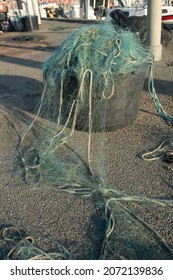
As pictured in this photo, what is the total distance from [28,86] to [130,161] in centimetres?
376

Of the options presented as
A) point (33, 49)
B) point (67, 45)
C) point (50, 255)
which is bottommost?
point (50, 255)

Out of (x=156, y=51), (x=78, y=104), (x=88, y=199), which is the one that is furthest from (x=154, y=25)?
(x=88, y=199)

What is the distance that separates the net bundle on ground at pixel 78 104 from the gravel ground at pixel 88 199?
119 mm

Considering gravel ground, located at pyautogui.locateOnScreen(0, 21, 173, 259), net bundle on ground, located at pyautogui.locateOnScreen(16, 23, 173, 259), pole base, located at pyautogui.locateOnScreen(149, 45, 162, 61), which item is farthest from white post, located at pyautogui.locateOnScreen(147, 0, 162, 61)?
net bundle on ground, located at pyautogui.locateOnScreen(16, 23, 173, 259)

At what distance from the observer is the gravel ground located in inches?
99.9

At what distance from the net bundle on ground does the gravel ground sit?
4.7 inches

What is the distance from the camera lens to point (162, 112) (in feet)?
14.9

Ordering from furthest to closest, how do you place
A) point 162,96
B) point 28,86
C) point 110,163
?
point 28,86, point 162,96, point 110,163

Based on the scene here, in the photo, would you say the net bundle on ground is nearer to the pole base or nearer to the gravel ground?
the gravel ground

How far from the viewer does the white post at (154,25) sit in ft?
24.6

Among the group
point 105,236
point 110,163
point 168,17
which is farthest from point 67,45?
point 168,17

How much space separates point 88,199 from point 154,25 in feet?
20.5

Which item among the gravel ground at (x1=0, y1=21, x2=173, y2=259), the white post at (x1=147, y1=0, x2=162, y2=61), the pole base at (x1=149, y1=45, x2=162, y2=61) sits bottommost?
the gravel ground at (x1=0, y1=21, x2=173, y2=259)
